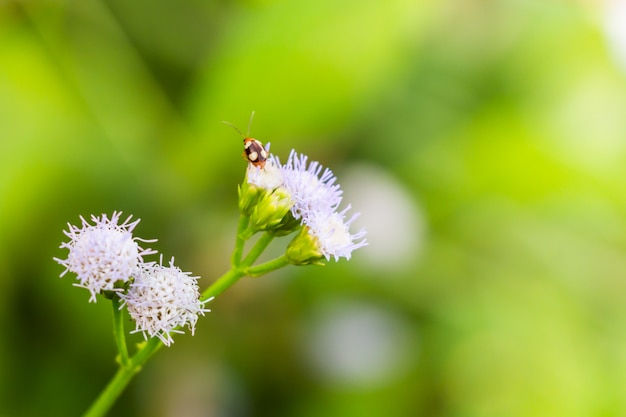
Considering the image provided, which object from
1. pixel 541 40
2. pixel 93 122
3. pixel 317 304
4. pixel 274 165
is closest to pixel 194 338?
pixel 317 304

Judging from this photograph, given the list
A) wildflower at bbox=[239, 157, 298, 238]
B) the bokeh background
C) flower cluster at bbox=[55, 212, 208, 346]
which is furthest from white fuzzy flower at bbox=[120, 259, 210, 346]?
the bokeh background

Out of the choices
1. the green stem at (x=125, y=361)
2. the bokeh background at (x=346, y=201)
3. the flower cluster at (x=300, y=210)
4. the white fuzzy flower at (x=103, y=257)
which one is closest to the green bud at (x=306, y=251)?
the flower cluster at (x=300, y=210)

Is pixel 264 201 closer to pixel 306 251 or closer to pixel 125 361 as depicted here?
pixel 306 251

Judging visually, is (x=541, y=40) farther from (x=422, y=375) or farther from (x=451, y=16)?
(x=422, y=375)

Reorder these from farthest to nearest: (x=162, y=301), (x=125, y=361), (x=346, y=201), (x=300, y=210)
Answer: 1. (x=346, y=201)
2. (x=300, y=210)
3. (x=125, y=361)
4. (x=162, y=301)

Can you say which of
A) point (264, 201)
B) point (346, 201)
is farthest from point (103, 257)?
point (346, 201)
